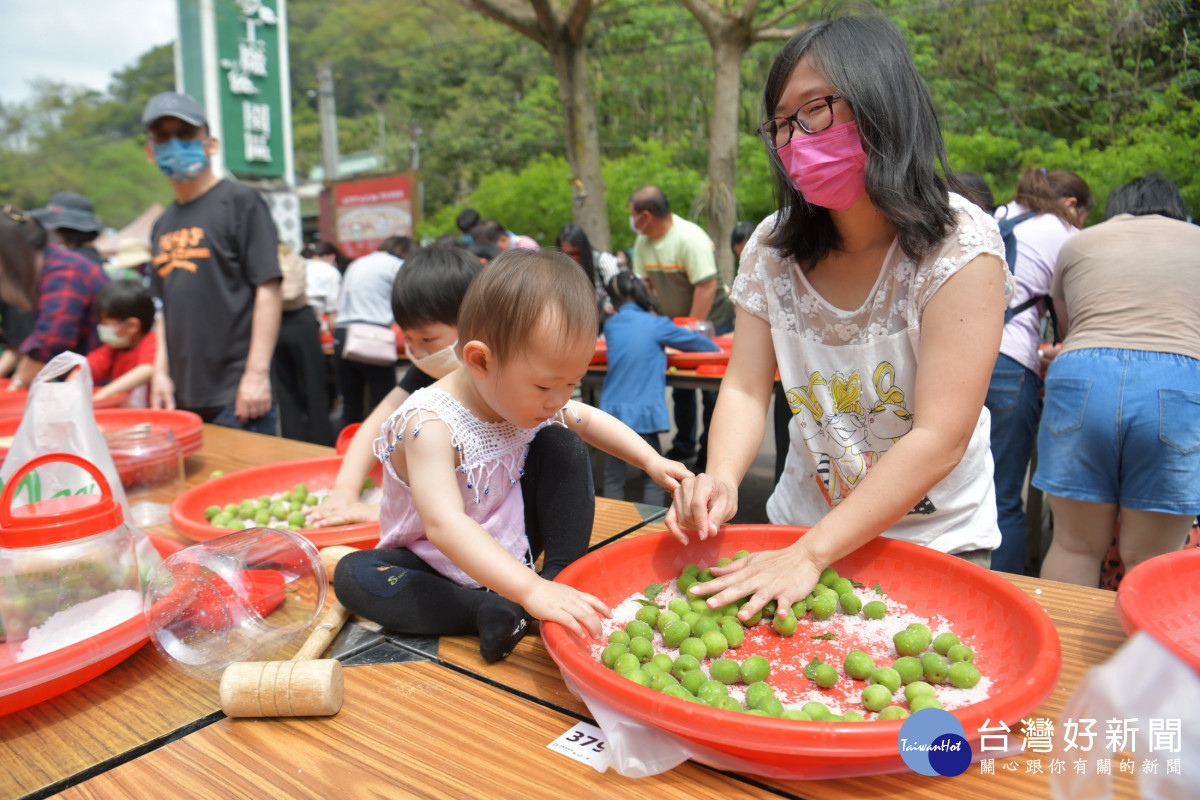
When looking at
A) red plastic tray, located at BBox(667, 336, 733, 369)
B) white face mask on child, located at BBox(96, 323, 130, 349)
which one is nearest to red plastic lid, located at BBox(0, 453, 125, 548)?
white face mask on child, located at BBox(96, 323, 130, 349)

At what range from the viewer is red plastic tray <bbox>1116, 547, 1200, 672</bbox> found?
1114 mm

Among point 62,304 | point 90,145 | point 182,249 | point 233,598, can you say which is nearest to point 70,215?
point 62,304

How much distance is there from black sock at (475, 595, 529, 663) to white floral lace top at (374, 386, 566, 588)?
166 millimetres

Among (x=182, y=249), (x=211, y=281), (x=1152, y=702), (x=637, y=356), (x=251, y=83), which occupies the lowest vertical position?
(x=637, y=356)

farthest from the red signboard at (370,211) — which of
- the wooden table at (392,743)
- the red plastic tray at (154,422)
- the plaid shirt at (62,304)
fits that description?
the wooden table at (392,743)

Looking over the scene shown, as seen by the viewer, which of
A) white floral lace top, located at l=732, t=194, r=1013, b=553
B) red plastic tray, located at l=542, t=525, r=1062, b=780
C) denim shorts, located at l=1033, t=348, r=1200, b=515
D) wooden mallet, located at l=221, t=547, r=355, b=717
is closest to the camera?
red plastic tray, located at l=542, t=525, r=1062, b=780

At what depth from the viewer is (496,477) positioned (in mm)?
1470

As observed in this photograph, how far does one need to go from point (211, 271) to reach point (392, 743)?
2709 millimetres

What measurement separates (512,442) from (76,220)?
16.3 ft

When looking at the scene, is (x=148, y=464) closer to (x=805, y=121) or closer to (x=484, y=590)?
(x=484, y=590)

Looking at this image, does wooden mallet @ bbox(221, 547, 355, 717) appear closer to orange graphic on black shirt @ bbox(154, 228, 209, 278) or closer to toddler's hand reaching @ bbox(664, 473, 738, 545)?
toddler's hand reaching @ bbox(664, 473, 738, 545)

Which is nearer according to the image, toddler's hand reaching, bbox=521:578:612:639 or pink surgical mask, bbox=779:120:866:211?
toddler's hand reaching, bbox=521:578:612:639

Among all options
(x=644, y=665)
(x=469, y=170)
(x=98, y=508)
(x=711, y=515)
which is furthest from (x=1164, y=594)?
(x=469, y=170)

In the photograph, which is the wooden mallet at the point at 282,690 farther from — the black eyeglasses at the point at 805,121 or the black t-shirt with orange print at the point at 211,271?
the black t-shirt with orange print at the point at 211,271
